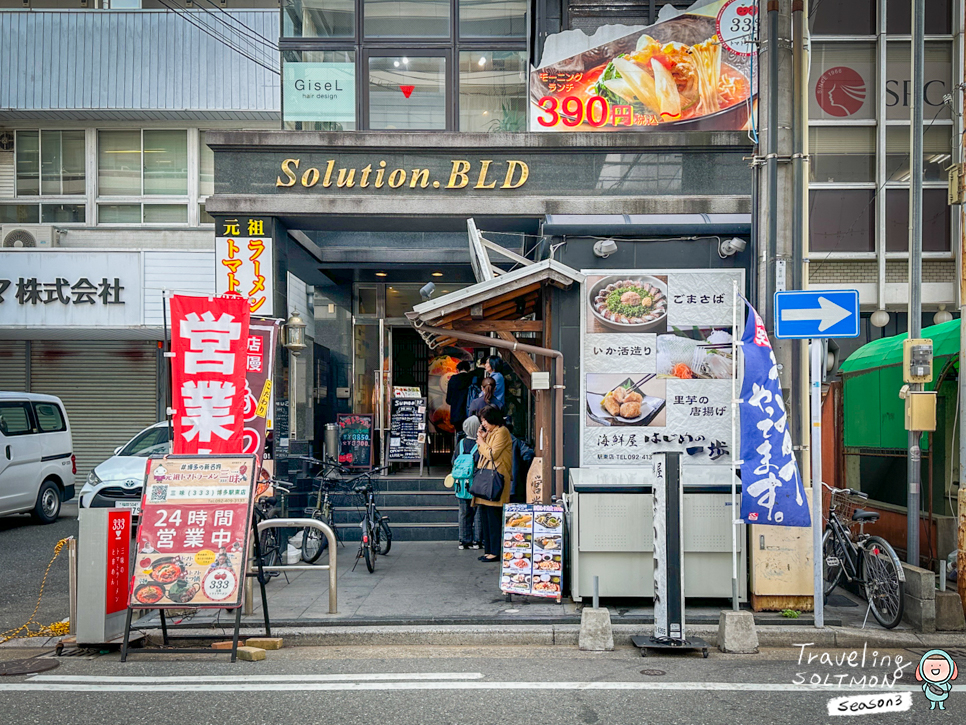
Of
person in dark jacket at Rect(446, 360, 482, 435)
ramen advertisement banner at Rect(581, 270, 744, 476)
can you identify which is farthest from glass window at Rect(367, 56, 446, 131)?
ramen advertisement banner at Rect(581, 270, 744, 476)

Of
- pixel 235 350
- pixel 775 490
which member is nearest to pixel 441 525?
pixel 235 350

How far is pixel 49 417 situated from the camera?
1541 cm

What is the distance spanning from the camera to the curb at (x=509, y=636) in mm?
7234

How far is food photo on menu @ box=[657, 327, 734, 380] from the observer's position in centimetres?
977

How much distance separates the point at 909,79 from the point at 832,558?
37.4ft

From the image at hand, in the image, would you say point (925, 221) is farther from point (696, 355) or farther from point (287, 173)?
point (287, 173)

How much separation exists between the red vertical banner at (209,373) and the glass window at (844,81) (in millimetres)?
12685

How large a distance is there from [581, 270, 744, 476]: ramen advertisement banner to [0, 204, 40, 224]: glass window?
1491cm

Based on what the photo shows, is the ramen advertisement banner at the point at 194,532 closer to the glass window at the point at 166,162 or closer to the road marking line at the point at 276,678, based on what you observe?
the road marking line at the point at 276,678

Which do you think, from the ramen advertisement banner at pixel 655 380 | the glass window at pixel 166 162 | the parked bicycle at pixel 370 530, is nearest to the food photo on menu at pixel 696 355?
the ramen advertisement banner at pixel 655 380

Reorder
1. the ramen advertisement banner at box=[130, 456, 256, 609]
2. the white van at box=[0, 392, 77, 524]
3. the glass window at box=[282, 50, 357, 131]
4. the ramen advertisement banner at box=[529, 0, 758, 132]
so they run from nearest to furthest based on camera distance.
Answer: the ramen advertisement banner at box=[130, 456, 256, 609] → the ramen advertisement banner at box=[529, 0, 758, 132] → the glass window at box=[282, 50, 357, 131] → the white van at box=[0, 392, 77, 524]

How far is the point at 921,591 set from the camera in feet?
24.1

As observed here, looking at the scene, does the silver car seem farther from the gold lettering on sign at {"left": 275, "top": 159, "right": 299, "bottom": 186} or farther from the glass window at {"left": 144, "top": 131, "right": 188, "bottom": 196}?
the glass window at {"left": 144, "top": 131, "right": 188, "bottom": 196}

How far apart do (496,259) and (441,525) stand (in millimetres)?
4627
